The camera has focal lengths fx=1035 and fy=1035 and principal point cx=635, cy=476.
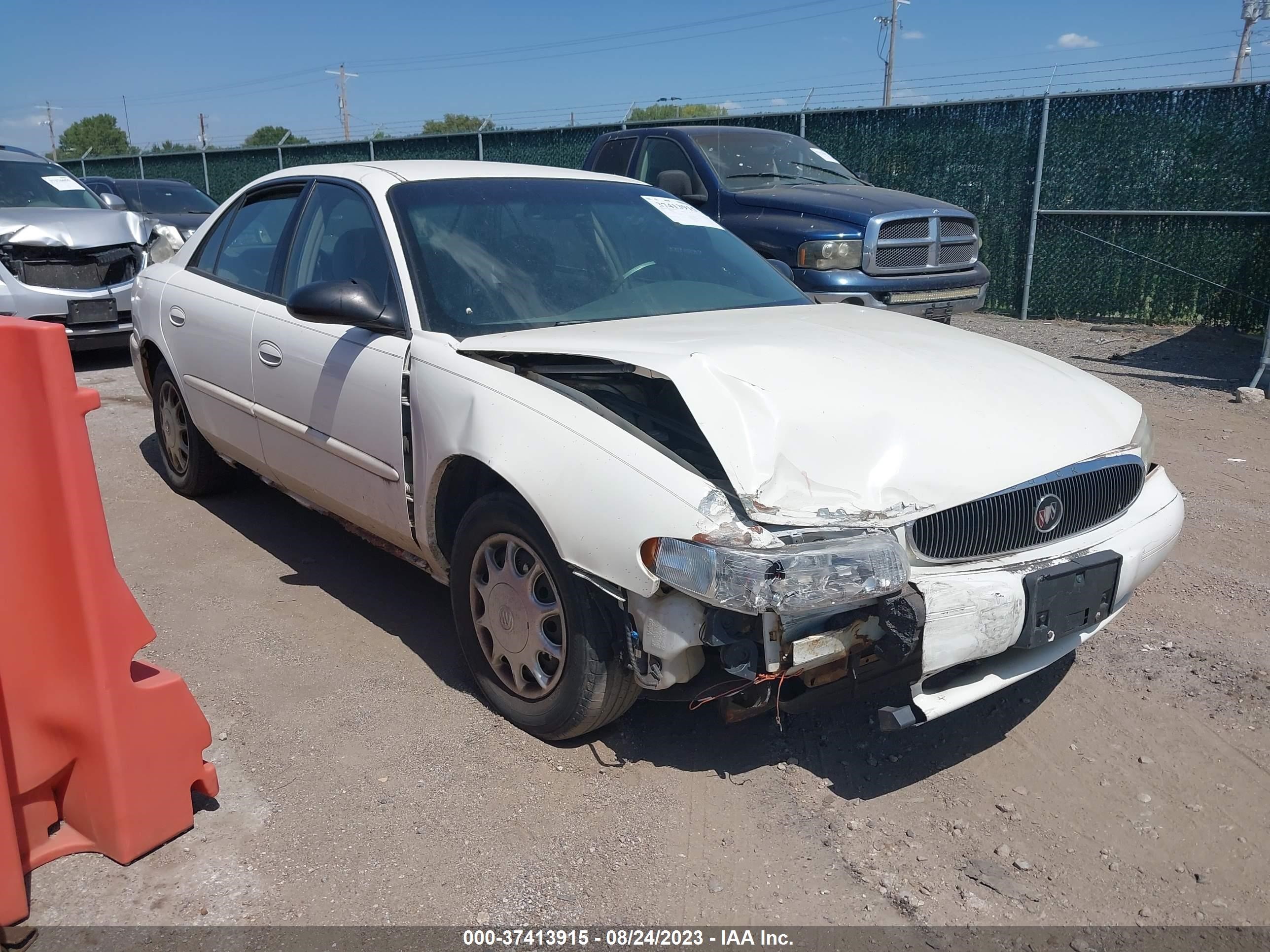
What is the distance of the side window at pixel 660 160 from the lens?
9.34m

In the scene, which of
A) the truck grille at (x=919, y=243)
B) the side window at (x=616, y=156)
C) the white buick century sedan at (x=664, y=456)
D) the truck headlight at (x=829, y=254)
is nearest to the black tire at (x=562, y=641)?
the white buick century sedan at (x=664, y=456)

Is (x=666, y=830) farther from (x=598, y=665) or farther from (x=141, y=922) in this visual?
(x=141, y=922)

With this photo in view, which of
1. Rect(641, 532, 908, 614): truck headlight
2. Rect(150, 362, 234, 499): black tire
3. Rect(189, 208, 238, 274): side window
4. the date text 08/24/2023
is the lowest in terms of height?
the date text 08/24/2023

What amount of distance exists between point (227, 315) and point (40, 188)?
683 centimetres

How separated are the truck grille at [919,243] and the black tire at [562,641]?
227 inches

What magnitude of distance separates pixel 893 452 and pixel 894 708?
26.8 inches

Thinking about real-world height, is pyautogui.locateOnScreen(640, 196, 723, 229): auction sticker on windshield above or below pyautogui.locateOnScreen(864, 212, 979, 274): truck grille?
above

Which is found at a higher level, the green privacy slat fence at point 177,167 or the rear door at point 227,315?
the green privacy slat fence at point 177,167

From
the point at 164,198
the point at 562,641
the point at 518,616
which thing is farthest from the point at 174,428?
the point at 164,198

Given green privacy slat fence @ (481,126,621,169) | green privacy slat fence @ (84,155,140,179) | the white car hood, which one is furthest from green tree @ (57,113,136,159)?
the white car hood

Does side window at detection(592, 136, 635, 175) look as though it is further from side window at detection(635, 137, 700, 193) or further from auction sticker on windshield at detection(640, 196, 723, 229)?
auction sticker on windshield at detection(640, 196, 723, 229)

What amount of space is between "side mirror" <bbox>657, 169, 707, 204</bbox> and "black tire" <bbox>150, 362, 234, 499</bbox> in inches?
188

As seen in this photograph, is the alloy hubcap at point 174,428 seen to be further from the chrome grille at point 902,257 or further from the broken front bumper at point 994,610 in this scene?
the chrome grille at point 902,257

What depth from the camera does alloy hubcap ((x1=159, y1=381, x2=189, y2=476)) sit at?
5293mm
